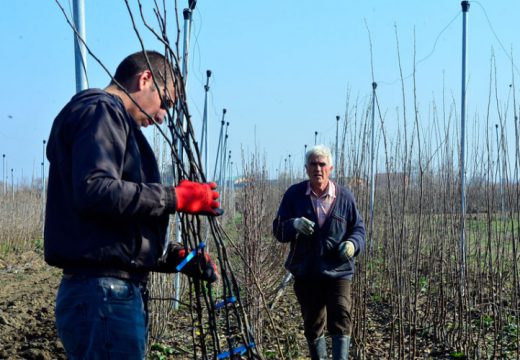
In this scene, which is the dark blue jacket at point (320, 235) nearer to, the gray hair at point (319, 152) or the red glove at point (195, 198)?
the gray hair at point (319, 152)

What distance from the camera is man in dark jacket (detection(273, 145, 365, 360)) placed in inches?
132

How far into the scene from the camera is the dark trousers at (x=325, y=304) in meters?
3.35

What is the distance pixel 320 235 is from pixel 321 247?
8cm

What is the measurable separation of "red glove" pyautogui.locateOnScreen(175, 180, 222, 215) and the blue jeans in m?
0.26

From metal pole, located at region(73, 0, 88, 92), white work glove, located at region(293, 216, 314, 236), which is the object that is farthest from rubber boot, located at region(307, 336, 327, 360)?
metal pole, located at region(73, 0, 88, 92)

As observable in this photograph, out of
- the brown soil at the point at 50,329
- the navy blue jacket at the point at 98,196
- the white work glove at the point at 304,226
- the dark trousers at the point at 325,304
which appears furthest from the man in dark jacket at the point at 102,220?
the brown soil at the point at 50,329

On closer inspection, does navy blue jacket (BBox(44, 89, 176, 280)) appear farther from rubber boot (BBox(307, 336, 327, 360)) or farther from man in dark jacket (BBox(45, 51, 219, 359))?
rubber boot (BBox(307, 336, 327, 360))

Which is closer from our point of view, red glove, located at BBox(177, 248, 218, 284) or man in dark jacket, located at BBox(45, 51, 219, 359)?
man in dark jacket, located at BBox(45, 51, 219, 359)

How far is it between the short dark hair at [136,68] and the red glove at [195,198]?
35 centimetres

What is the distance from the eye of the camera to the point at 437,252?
5059mm

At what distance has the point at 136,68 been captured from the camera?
170 cm

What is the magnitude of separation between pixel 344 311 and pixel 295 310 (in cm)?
256

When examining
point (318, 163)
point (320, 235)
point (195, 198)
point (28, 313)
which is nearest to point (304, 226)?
point (320, 235)

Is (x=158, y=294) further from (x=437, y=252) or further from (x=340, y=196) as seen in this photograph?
(x=437, y=252)
